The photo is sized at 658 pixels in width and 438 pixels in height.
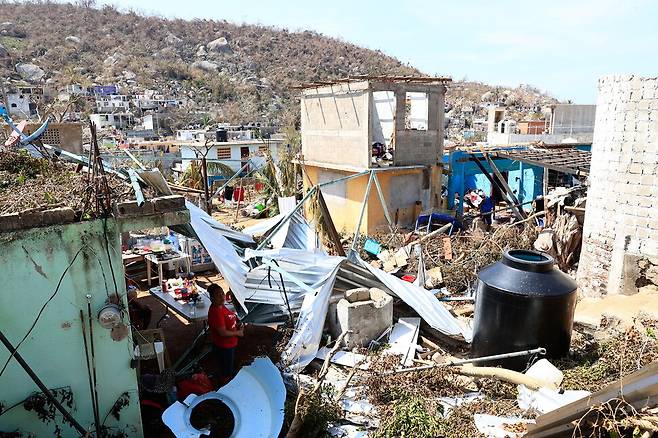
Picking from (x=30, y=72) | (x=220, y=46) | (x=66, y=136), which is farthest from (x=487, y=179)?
(x=220, y=46)

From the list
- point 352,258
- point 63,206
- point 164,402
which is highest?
point 63,206

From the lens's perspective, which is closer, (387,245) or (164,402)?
(164,402)

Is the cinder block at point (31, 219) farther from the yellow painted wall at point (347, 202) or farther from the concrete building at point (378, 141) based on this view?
the yellow painted wall at point (347, 202)

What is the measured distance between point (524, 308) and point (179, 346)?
5.54m

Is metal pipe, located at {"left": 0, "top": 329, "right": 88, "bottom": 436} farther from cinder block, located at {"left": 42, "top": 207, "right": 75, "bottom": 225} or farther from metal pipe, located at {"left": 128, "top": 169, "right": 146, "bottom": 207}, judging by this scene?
metal pipe, located at {"left": 128, "top": 169, "right": 146, "bottom": 207}

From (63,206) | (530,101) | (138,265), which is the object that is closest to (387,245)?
(138,265)

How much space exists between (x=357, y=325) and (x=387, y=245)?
6.09m

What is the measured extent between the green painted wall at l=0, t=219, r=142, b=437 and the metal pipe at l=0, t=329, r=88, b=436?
15 cm

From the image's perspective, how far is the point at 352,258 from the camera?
772cm

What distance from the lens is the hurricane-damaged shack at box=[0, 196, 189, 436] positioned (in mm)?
4270

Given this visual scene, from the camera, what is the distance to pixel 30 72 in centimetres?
5416

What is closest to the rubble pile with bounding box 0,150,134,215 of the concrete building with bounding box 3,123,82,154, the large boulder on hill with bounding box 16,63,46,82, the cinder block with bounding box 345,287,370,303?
the cinder block with bounding box 345,287,370,303

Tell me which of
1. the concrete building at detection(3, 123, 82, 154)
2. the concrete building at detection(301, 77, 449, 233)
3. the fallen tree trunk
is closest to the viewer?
the fallen tree trunk

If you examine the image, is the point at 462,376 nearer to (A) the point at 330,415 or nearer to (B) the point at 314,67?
(A) the point at 330,415
